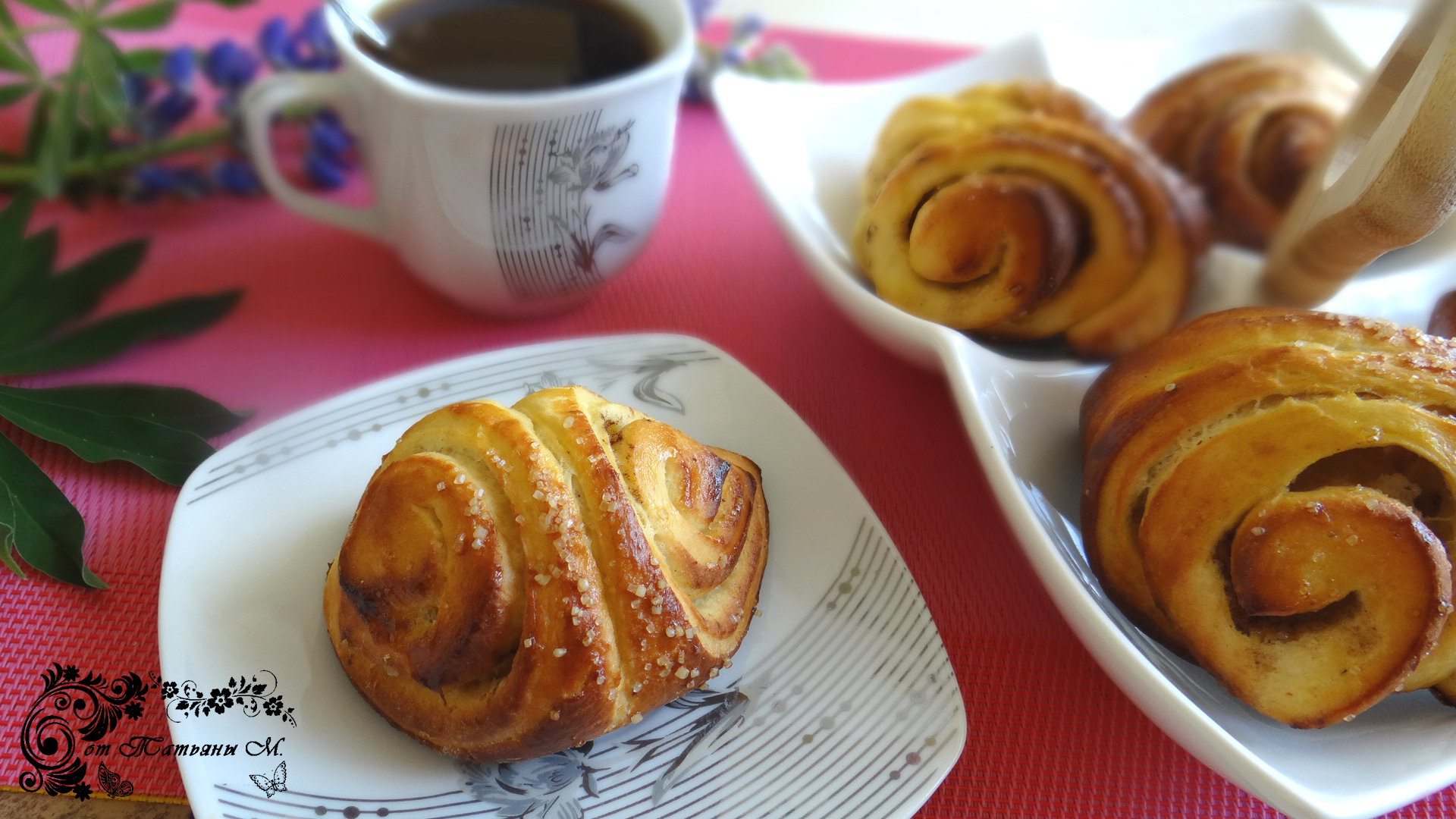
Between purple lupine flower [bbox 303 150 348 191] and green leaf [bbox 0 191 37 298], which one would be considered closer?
green leaf [bbox 0 191 37 298]

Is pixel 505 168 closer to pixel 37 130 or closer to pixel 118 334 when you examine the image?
pixel 118 334

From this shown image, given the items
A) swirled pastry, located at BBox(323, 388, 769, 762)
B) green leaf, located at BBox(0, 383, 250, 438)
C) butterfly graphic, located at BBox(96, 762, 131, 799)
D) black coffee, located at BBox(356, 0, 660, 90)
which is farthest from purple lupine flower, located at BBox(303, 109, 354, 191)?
butterfly graphic, located at BBox(96, 762, 131, 799)

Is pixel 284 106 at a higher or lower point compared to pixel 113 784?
higher

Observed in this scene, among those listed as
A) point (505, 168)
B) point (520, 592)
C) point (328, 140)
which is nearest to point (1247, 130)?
point (505, 168)

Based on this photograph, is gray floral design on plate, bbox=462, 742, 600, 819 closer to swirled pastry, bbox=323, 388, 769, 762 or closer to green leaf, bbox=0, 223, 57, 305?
swirled pastry, bbox=323, 388, 769, 762

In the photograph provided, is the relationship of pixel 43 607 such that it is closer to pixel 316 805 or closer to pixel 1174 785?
pixel 316 805

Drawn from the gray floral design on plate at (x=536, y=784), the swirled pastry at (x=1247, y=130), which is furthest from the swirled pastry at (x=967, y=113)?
the gray floral design on plate at (x=536, y=784)
